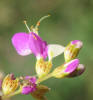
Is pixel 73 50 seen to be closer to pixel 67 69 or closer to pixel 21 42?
pixel 67 69

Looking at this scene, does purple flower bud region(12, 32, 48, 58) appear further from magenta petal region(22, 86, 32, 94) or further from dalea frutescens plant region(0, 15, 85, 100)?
magenta petal region(22, 86, 32, 94)

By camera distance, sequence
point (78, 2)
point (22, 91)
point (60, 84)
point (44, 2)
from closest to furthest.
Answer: point (22, 91) → point (60, 84) → point (78, 2) → point (44, 2)

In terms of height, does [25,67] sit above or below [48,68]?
below

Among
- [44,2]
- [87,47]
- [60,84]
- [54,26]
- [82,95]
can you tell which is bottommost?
[82,95]

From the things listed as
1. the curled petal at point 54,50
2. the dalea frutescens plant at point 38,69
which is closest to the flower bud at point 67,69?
the dalea frutescens plant at point 38,69

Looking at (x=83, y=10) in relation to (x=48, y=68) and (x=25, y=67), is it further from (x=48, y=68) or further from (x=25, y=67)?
(x=48, y=68)

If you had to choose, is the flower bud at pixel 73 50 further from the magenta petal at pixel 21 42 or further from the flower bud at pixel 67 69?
the magenta petal at pixel 21 42

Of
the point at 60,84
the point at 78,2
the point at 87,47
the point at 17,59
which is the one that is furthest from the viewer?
the point at 78,2

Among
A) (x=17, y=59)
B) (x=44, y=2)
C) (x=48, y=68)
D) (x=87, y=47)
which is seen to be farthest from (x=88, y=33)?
(x=48, y=68)

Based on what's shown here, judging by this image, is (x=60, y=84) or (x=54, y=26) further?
(x=54, y=26)
